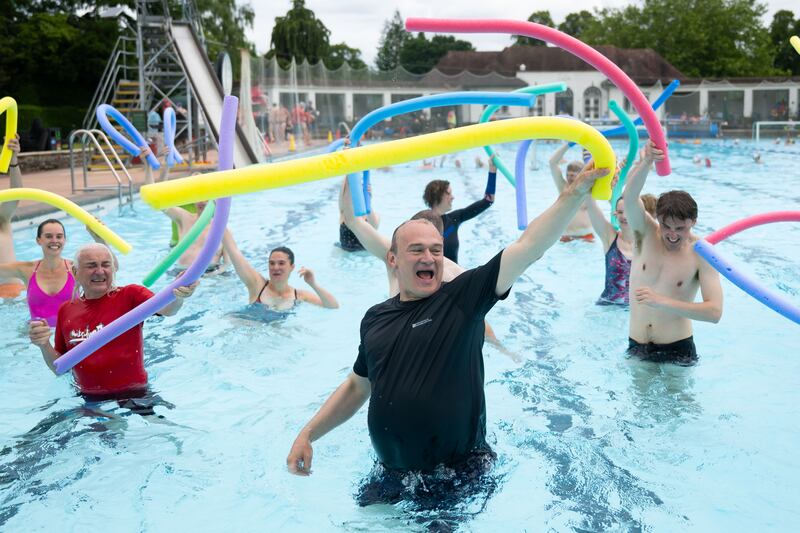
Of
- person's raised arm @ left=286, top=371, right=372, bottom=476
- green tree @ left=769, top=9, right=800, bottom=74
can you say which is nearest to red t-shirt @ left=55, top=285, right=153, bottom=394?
person's raised arm @ left=286, top=371, right=372, bottom=476

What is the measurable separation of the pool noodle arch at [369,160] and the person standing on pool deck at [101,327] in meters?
2.17

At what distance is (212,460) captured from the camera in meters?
4.98

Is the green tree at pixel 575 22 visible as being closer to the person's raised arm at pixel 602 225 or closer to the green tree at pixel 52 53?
the green tree at pixel 52 53

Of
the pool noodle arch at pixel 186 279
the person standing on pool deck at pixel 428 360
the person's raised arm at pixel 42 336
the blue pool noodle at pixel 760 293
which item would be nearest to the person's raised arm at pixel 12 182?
the person's raised arm at pixel 42 336

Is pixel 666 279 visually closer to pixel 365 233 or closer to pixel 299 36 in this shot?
pixel 365 233

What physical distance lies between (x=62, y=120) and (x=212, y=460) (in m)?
39.2

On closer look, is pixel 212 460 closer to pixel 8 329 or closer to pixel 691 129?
pixel 8 329

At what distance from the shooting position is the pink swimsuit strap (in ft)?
21.5

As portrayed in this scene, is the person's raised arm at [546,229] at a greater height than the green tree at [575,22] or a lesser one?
lesser

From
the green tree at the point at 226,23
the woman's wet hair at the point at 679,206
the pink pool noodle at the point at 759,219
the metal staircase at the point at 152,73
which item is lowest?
the pink pool noodle at the point at 759,219

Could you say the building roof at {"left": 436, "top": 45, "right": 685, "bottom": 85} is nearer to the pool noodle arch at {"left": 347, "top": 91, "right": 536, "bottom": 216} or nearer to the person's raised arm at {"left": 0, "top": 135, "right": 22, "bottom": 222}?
the person's raised arm at {"left": 0, "top": 135, "right": 22, "bottom": 222}

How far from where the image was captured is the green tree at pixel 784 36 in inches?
2840

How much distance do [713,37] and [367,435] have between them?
214ft

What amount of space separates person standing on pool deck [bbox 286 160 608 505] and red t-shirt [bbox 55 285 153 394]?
6.11 ft
